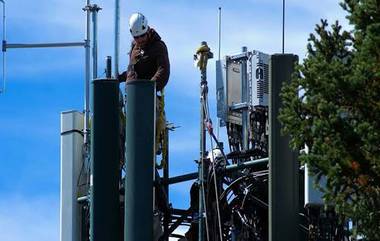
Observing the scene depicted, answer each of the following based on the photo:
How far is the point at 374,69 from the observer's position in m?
14.9

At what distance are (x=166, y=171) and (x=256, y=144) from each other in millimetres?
1388

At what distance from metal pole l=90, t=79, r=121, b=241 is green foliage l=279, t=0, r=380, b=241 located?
546cm

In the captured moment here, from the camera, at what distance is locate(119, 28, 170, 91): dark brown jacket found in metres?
22.1

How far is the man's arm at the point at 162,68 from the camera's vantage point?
21.8 m

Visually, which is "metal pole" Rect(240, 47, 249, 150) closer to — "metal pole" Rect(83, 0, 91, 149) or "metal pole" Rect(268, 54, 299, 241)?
"metal pole" Rect(83, 0, 91, 149)

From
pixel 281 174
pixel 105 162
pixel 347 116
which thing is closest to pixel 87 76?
pixel 105 162

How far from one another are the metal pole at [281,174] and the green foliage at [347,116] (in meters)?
2.74

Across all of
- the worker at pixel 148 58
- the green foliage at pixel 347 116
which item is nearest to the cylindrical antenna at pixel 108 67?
the worker at pixel 148 58

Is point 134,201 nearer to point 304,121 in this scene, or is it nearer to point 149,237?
point 149,237

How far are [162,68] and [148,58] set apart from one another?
371mm

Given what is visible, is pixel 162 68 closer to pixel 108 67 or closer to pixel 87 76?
pixel 108 67

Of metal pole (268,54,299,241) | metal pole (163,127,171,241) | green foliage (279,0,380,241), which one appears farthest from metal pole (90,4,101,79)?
green foliage (279,0,380,241)

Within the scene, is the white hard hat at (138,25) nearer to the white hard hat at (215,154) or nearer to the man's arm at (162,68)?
the man's arm at (162,68)

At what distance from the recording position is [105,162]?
67.3ft
